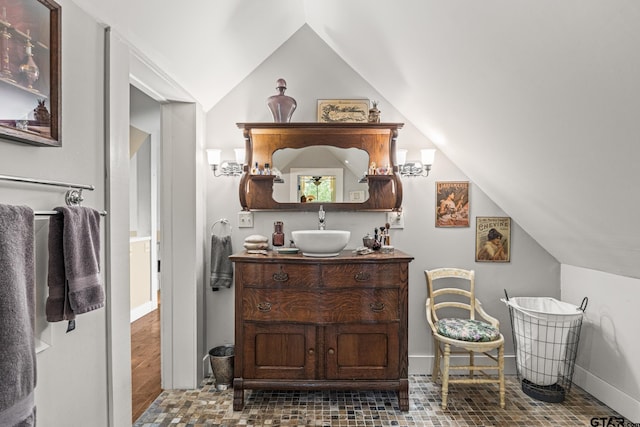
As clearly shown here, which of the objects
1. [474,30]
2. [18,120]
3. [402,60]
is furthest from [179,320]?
[474,30]

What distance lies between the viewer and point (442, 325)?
242 centimetres

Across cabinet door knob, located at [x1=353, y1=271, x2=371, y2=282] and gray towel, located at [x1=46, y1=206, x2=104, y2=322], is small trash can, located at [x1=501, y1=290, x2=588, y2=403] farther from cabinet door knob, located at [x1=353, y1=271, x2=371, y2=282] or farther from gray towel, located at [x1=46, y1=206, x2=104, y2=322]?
gray towel, located at [x1=46, y1=206, x2=104, y2=322]

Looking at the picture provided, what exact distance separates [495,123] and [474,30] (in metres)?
0.59

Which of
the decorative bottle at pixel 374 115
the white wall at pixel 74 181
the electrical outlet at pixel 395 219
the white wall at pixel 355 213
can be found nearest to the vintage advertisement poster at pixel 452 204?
the white wall at pixel 355 213

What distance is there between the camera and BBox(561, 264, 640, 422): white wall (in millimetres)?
2082

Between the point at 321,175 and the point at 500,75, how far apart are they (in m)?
1.46

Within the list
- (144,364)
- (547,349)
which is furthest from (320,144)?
(144,364)

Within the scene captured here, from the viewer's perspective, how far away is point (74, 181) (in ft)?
4.34

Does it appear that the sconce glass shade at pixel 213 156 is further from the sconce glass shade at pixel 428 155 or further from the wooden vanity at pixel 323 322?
the sconce glass shade at pixel 428 155

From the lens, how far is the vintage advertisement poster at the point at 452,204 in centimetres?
276

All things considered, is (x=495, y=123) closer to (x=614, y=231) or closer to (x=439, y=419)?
(x=614, y=231)

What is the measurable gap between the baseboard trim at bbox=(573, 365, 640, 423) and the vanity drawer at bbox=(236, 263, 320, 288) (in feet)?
6.41

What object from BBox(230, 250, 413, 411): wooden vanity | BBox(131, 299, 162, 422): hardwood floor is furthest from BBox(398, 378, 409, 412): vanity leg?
BBox(131, 299, 162, 422): hardwood floor

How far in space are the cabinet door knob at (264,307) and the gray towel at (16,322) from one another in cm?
131
